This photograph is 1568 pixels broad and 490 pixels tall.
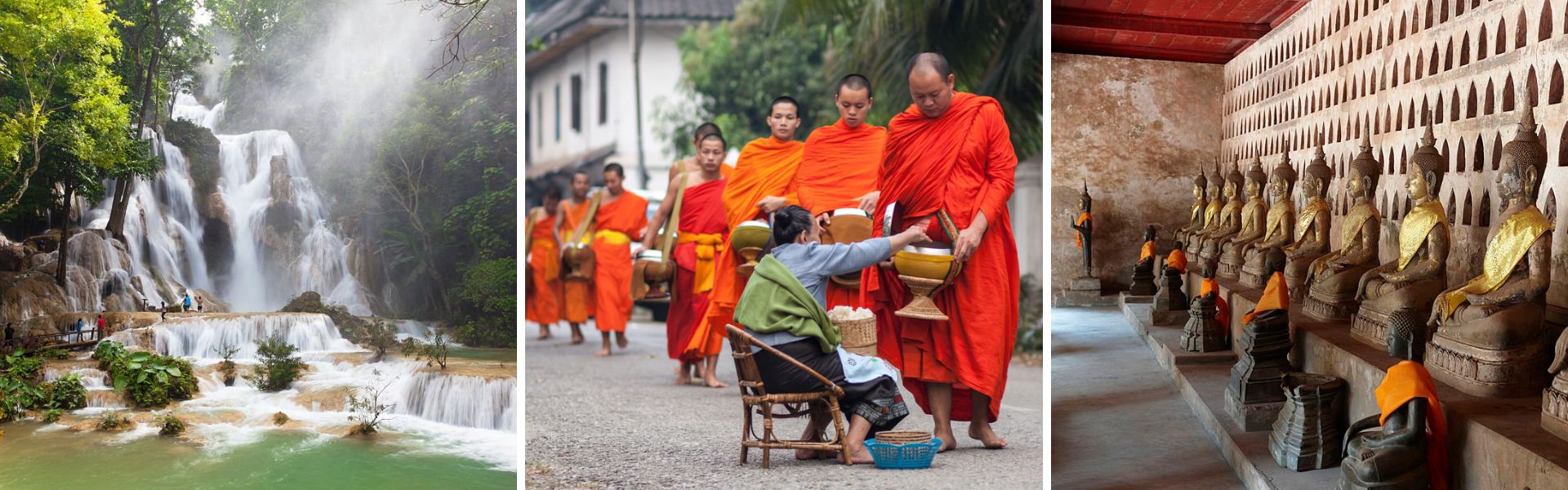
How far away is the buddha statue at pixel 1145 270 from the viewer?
4.33 metres

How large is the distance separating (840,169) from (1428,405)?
2.80 m

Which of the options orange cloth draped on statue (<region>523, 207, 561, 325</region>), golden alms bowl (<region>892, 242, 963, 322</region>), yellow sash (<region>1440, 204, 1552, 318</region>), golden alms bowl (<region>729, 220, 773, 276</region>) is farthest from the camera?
orange cloth draped on statue (<region>523, 207, 561, 325</region>)

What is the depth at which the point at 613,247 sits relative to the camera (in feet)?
29.4

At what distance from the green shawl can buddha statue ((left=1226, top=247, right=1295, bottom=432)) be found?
1.47 m

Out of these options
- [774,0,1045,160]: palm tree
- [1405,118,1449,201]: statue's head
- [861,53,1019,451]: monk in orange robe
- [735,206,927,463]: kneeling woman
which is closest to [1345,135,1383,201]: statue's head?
[1405,118,1449,201]: statue's head

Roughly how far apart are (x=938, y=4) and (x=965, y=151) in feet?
8.67

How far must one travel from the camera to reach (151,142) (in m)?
4.80

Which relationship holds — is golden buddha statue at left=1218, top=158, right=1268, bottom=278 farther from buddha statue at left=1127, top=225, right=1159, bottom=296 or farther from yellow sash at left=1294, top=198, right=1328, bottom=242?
buddha statue at left=1127, top=225, right=1159, bottom=296

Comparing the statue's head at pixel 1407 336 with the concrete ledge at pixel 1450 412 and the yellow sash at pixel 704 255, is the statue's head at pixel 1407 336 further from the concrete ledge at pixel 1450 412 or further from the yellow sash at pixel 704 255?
the yellow sash at pixel 704 255

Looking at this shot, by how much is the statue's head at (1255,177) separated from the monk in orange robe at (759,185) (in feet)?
6.94

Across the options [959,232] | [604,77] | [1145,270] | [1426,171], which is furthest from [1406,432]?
[604,77]

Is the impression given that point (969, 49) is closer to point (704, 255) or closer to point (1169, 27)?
point (704, 255)

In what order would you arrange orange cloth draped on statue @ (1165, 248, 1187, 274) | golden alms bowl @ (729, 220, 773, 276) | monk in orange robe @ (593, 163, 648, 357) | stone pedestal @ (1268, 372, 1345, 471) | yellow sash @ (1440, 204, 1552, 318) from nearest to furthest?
1. yellow sash @ (1440, 204, 1552, 318)
2. stone pedestal @ (1268, 372, 1345, 471)
3. orange cloth draped on statue @ (1165, 248, 1187, 274)
4. golden alms bowl @ (729, 220, 773, 276)
5. monk in orange robe @ (593, 163, 648, 357)

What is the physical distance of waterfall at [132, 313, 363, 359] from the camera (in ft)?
15.7
